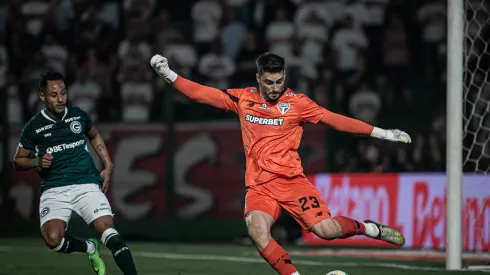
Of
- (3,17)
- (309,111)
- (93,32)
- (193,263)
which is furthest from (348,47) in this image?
(309,111)

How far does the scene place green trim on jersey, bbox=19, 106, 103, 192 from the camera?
9.23 metres

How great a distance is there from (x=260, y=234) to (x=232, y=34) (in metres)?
9.93

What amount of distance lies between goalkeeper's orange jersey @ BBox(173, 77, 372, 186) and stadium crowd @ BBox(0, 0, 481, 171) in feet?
20.0

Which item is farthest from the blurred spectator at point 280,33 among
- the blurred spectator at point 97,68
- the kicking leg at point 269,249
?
the kicking leg at point 269,249

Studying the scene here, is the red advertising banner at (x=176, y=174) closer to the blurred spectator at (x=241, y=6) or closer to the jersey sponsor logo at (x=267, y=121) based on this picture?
the blurred spectator at (x=241, y=6)

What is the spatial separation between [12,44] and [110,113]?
3.31 meters

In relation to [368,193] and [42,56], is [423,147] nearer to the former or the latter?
[368,193]

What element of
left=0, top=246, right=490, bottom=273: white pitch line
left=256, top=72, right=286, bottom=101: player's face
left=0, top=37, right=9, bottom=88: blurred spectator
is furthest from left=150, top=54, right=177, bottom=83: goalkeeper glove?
left=0, top=37, right=9, bottom=88: blurred spectator

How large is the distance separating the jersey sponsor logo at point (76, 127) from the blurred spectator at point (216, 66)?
7.50m

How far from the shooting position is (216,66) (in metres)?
17.1

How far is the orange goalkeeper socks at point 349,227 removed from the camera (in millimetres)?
8645

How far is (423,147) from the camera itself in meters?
14.4

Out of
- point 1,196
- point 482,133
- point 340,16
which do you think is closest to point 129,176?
point 1,196

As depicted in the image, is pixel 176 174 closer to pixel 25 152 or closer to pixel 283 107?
pixel 25 152
